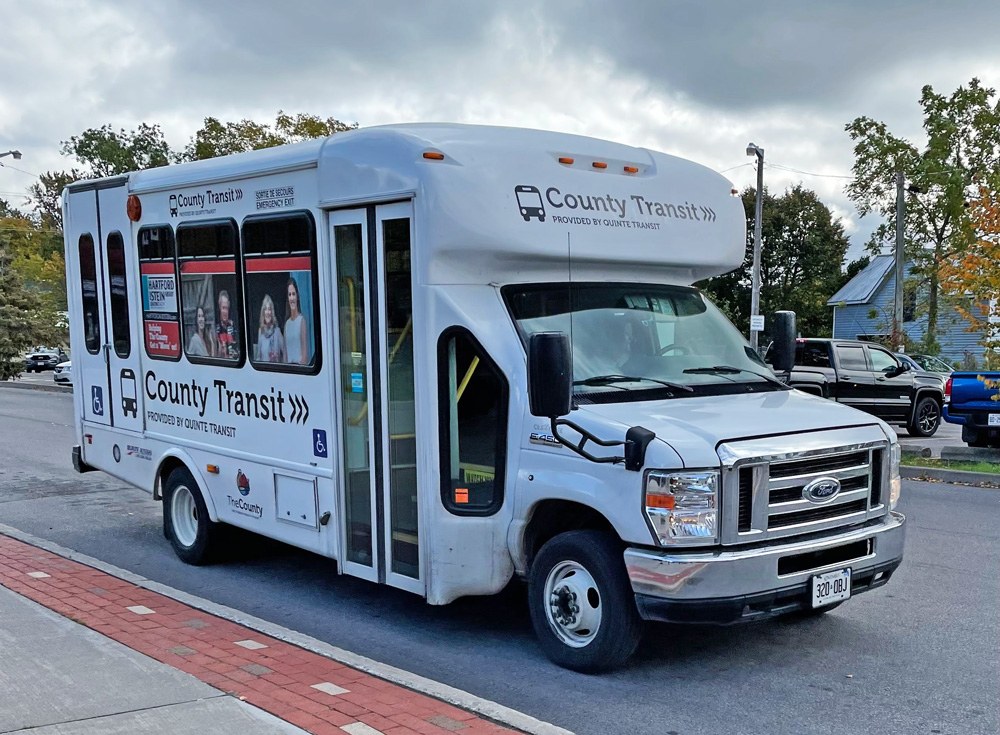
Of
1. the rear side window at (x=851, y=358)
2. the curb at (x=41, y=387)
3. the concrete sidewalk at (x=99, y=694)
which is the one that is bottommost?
the curb at (x=41, y=387)

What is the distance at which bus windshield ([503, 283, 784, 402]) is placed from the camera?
5.70 m

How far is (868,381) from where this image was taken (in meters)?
17.3

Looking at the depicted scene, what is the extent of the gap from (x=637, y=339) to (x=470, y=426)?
1.13m

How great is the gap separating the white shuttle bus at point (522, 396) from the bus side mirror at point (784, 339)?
1.88 ft

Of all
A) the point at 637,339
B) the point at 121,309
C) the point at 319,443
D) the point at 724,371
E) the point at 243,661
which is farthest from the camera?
the point at 121,309

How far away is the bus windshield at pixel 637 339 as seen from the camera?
570 cm

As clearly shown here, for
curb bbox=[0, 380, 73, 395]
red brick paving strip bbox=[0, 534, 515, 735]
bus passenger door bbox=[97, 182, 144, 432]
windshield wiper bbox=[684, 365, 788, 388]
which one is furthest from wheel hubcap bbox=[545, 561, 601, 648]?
curb bbox=[0, 380, 73, 395]

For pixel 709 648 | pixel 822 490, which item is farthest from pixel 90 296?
pixel 822 490

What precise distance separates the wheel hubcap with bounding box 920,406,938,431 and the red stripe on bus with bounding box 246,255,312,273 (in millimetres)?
14417

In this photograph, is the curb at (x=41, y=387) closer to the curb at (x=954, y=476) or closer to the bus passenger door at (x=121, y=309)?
the bus passenger door at (x=121, y=309)

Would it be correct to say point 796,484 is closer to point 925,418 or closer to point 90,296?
point 90,296

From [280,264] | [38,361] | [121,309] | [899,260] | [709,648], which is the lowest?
[38,361]

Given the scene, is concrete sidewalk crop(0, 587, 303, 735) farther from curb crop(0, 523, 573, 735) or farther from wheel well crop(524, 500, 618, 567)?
wheel well crop(524, 500, 618, 567)

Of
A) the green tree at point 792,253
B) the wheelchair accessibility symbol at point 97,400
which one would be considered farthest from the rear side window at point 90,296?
the green tree at point 792,253
